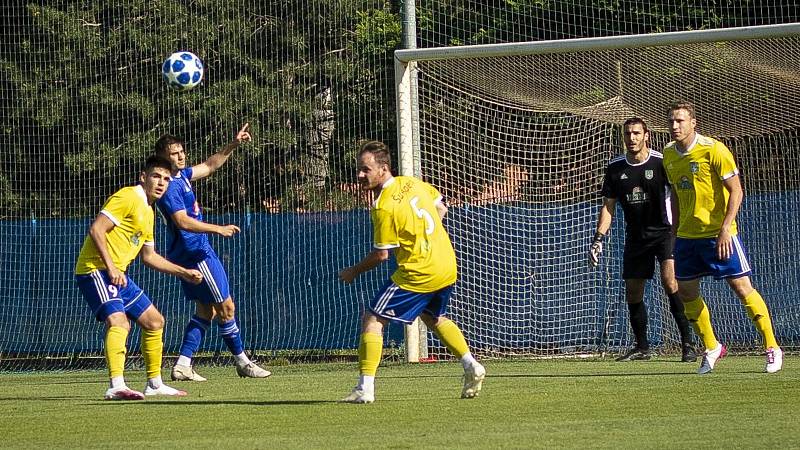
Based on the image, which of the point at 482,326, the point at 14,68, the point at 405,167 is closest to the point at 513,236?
the point at 482,326

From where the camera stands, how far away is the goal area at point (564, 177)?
46.5 feet

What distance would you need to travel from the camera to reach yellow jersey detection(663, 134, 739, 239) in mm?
10273

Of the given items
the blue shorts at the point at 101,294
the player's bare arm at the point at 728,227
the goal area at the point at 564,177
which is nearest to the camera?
the blue shorts at the point at 101,294

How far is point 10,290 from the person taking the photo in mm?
17766

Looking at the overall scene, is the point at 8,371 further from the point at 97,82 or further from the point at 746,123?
the point at 746,123

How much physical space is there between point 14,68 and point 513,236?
8.44 metres

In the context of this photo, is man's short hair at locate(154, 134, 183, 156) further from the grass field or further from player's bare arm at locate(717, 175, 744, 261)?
player's bare arm at locate(717, 175, 744, 261)

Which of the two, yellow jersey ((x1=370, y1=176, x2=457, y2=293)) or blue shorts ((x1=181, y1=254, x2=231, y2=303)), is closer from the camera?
yellow jersey ((x1=370, y1=176, x2=457, y2=293))

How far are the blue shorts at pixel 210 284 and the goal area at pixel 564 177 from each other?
9.60ft

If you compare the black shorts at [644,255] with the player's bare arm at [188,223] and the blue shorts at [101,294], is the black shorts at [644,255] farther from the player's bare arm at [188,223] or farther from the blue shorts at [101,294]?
the blue shorts at [101,294]

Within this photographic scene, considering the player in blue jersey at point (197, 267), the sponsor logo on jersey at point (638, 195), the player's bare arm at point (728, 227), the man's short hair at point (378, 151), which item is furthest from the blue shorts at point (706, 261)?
the player in blue jersey at point (197, 267)

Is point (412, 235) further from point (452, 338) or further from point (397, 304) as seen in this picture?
point (452, 338)

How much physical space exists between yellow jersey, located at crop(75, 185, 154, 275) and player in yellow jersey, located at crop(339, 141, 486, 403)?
6.89 ft

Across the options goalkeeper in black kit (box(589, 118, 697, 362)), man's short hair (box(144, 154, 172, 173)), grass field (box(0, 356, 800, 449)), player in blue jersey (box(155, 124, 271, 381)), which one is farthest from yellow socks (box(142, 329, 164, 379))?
goalkeeper in black kit (box(589, 118, 697, 362))
